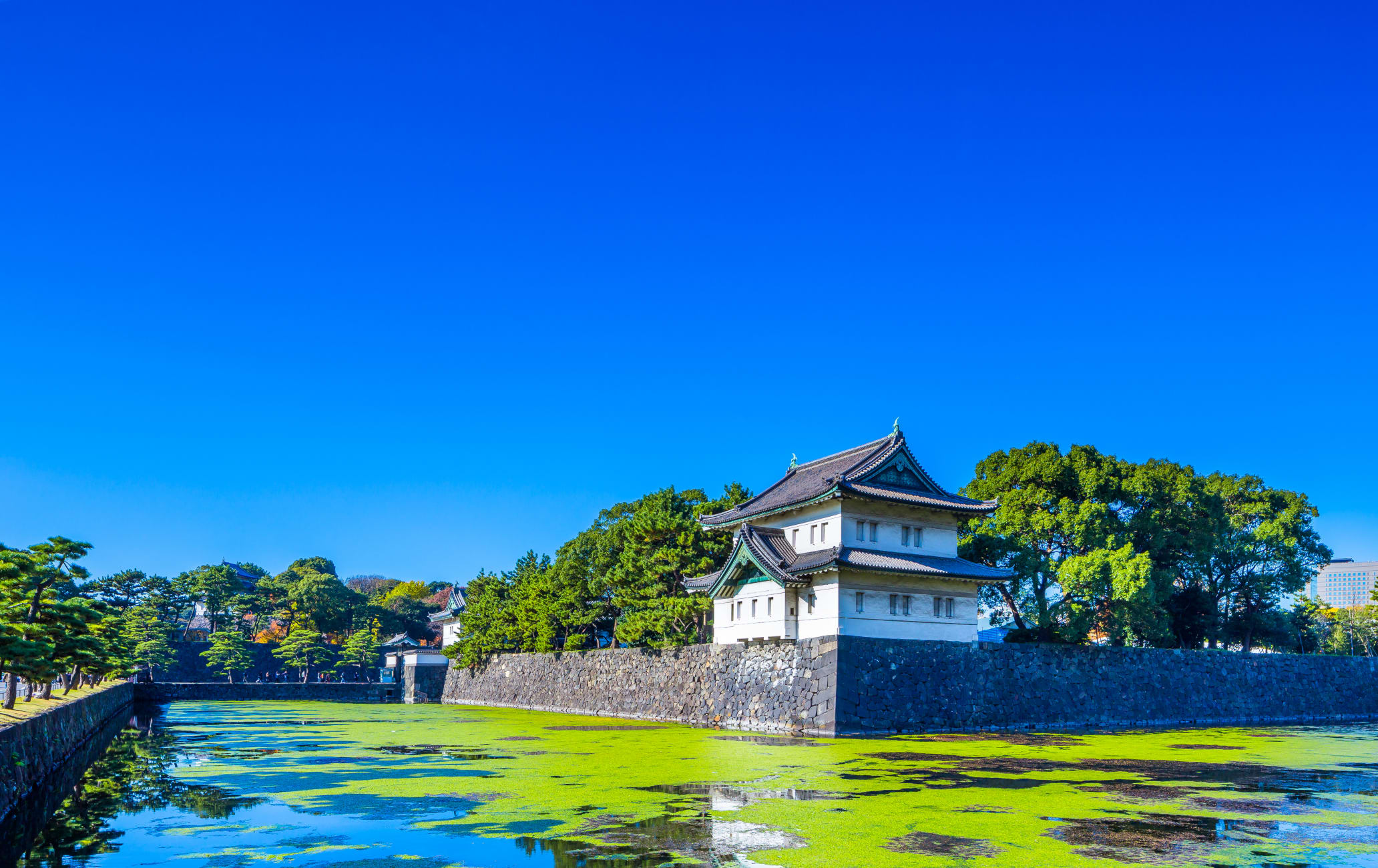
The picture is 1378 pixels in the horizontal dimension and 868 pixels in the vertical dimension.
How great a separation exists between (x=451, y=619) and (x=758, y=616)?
128ft

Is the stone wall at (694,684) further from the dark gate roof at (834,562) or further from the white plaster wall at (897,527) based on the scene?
the white plaster wall at (897,527)

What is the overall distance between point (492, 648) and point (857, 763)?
101 ft

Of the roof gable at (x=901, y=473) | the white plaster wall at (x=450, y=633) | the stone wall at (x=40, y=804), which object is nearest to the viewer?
the stone wall at (x=40, y=804)

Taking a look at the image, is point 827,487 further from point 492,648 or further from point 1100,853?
point 492,648

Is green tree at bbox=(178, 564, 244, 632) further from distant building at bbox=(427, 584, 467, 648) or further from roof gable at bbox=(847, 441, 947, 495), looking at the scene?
roof gable at bbox=(847, 441, 947, 495)

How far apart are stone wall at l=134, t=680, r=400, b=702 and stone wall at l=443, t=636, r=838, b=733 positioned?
41.1ft

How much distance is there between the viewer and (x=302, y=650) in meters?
54.6

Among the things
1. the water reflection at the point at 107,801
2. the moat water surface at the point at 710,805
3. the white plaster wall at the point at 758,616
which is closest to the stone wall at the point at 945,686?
the white plaster wall at the point at 758,616

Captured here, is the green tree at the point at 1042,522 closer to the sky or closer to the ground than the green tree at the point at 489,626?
closer to the sky

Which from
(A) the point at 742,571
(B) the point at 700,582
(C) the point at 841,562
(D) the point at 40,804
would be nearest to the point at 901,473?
(C) the point at 841,562

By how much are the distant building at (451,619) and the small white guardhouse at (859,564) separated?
35379 millimetres

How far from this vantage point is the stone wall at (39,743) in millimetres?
11406

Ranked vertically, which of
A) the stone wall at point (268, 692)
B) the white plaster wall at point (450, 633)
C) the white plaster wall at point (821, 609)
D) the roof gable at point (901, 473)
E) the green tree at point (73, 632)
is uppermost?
the roof gable at point (901, 473)

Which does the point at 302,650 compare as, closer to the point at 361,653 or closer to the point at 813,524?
the point at 361,653
